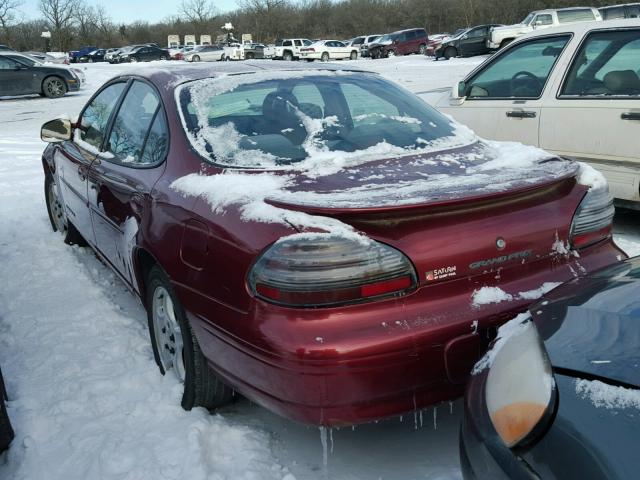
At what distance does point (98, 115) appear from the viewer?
436 cm

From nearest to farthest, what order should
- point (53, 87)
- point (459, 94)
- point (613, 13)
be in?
point (459, 94), point (613, 13), point (53, 87)

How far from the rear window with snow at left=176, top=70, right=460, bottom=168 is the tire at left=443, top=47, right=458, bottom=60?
3396cm

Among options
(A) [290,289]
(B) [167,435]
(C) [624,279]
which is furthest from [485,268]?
(B) [167,435]

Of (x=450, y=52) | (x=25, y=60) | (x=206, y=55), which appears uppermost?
(x=450, y=52)

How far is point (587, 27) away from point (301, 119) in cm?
326

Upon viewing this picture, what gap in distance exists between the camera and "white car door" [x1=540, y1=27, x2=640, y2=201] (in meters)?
4.73

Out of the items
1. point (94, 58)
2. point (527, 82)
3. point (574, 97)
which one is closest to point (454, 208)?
point (574, 97)

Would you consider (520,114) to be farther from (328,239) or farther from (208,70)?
(328,239)

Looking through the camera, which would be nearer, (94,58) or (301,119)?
(301,119)

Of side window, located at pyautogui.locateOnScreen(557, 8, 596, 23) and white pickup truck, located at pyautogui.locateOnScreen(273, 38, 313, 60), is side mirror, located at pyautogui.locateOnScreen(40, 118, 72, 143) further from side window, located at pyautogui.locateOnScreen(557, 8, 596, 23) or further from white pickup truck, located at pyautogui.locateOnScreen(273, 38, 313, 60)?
white pickup truck, located at pyautogui.locateOnScreen(273, 38, 313, 60)

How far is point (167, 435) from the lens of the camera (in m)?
2.69

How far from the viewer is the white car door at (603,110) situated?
15.5 ft

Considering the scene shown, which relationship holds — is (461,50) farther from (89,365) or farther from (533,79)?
(89,365)

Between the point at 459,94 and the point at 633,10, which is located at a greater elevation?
the point at 633,10
